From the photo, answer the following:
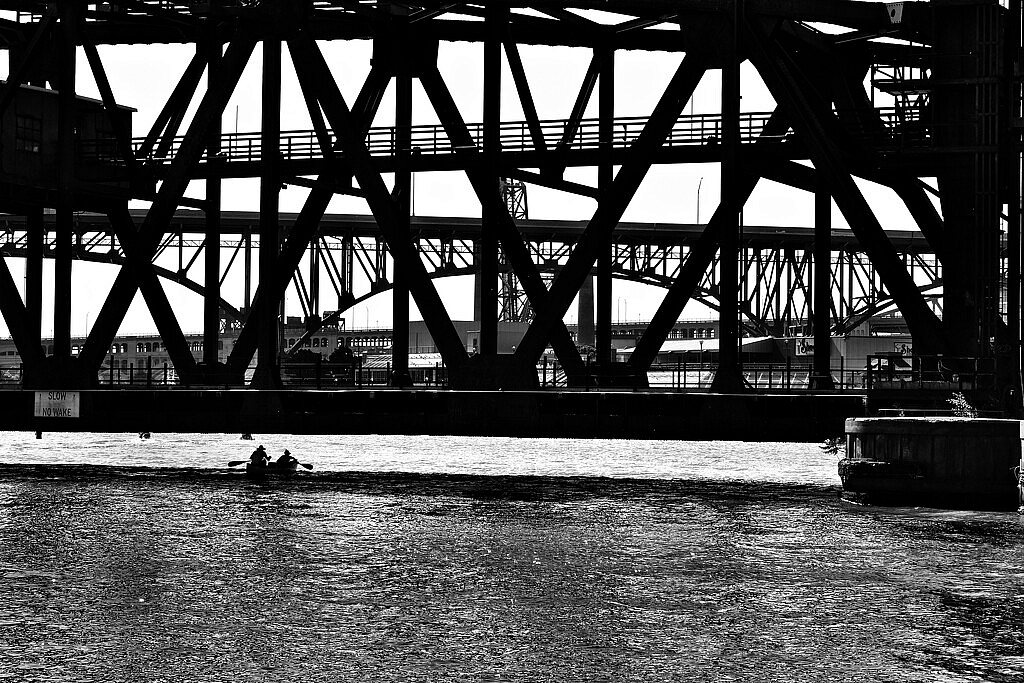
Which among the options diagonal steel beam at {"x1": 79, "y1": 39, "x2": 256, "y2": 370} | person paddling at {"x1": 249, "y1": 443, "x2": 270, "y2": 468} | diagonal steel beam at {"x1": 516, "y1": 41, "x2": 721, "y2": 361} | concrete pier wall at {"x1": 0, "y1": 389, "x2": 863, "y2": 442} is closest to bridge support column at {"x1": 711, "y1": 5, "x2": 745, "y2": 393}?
diagonal steel beam at {"x1": 516, "y1": 41, "x2": 721, "y2": 361}

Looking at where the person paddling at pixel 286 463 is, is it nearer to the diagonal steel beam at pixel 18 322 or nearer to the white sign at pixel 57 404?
the diagonal steel beam at pixel 18 322

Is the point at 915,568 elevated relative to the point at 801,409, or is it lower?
lower

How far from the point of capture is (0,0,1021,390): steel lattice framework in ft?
122

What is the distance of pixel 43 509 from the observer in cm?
3541

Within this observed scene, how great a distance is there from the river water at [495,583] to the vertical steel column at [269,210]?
3458mm

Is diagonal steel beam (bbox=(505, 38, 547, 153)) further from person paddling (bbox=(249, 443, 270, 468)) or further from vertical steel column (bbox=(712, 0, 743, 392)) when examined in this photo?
person paddling (bbox=(249, 443, 270, 468))

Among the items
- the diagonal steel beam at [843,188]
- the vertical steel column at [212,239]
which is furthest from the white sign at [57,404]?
the diagonal steel beam at [843,188]

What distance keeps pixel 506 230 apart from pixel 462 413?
5.94m

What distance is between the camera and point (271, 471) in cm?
4591

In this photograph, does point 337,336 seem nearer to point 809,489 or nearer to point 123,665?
point 809,489

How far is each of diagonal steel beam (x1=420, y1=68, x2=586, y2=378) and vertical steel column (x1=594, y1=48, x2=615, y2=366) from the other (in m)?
2.29

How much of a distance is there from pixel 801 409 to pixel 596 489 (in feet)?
25.6

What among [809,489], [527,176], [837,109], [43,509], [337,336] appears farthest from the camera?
[337,336]

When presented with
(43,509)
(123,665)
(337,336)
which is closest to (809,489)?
(43,509)
